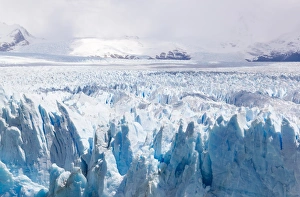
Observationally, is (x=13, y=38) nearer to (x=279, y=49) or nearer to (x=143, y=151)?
(x=279, y=49)

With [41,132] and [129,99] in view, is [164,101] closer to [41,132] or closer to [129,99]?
[129,99]

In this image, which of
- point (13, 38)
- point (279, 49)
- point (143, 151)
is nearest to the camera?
point (143, 151)

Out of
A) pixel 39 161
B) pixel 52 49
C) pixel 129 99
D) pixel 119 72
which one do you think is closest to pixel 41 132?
pixel 39 161

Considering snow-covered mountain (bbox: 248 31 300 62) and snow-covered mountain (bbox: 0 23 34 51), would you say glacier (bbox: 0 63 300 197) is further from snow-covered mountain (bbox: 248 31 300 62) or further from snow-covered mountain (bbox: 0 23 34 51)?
snow-covered mountain (bbox: 0 23 34 51)

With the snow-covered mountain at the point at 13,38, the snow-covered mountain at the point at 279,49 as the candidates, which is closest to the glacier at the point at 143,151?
the snow-covered mountain at the point at 279,49

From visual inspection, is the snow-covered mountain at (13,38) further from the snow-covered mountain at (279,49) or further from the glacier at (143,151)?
the glacier at (143,151)

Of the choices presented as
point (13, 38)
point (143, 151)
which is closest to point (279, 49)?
point (13, 38)

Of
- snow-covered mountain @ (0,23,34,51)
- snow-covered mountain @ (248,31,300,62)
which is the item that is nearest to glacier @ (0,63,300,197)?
snow-covered mountain @ (248,31,300,62)

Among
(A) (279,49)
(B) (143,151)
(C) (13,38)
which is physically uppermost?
(C) (13,38)

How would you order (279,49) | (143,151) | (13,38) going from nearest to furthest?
(143,151) → (279,49) → (13,38)
